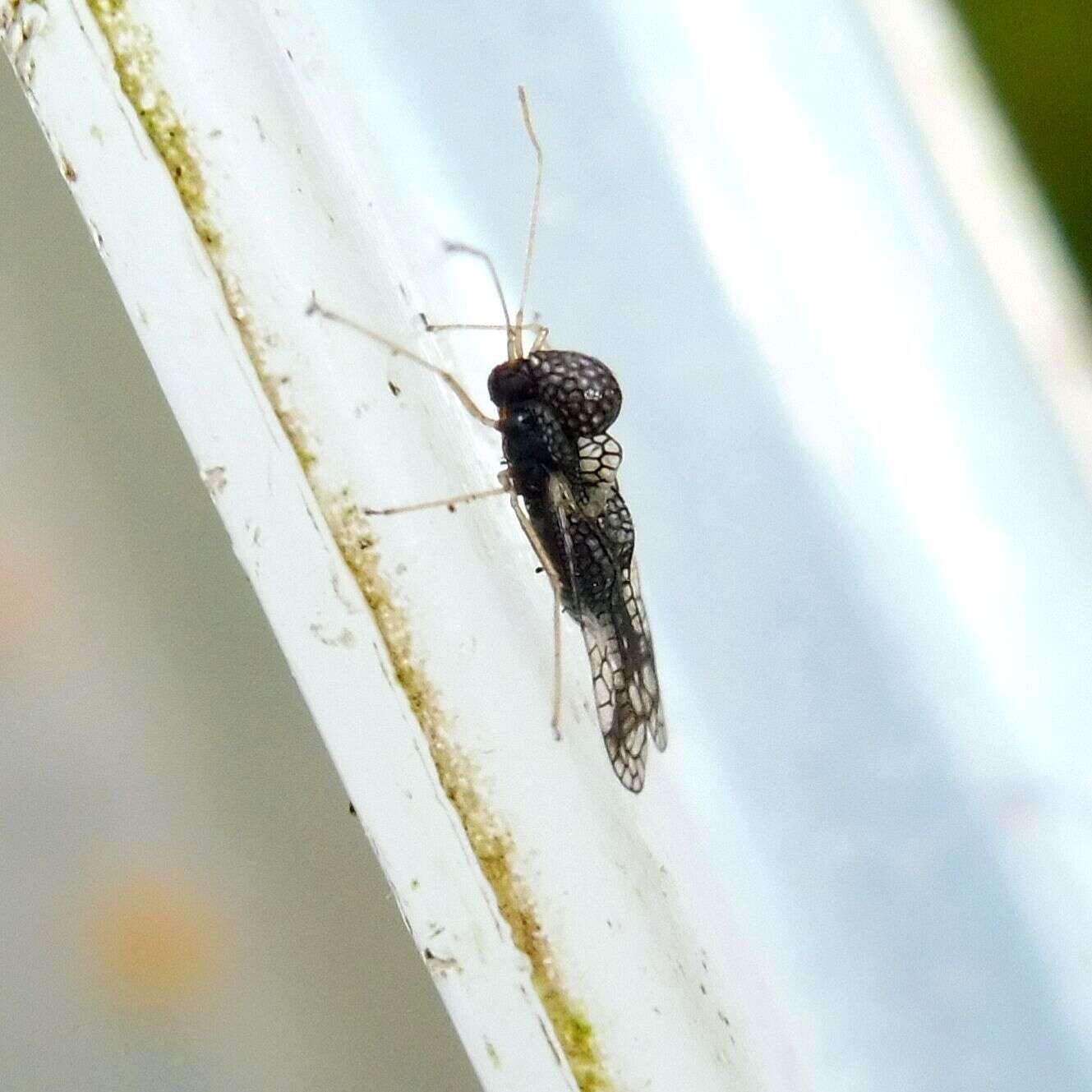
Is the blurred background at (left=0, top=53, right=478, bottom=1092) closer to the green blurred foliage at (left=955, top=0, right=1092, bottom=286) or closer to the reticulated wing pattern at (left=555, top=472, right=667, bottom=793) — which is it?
the reticulated wing pattern at (left=555, top=472, right=667, bottom=793)

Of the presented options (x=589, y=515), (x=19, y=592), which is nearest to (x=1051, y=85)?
(x=589, y=515)

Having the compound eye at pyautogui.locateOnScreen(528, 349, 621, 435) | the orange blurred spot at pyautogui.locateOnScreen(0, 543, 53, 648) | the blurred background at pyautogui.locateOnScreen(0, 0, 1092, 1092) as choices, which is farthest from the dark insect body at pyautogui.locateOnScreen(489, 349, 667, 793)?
the orange blurred spot at pyautogui.locateOnScreen(0, 543, 53, 648)

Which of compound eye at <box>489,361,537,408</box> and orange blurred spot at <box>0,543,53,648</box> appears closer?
orange blurred spot at <box>0,543,53,648</box>

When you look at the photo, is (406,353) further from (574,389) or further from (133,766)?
(133,766)

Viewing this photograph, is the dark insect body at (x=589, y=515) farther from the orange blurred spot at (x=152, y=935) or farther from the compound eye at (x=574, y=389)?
the orange blurred spot at (x=152, y=935)

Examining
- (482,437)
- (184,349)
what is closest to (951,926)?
(482,437)

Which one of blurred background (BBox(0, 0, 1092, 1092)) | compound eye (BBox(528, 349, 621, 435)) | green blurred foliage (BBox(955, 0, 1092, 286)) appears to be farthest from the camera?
green blurred foliage (BBox(955, 0, 1092, 286))

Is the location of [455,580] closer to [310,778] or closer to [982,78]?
[310,778]
